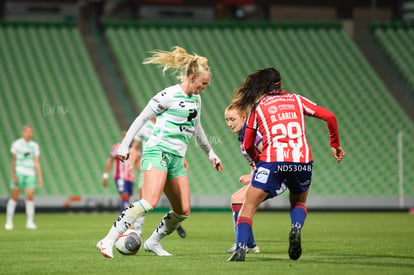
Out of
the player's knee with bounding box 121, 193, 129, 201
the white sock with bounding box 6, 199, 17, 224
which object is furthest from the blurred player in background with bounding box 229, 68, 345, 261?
the white sock with bounding box 6, 199, 17, 224

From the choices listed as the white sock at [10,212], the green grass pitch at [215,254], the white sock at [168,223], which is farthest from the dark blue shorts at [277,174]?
the white sock at [10,212]

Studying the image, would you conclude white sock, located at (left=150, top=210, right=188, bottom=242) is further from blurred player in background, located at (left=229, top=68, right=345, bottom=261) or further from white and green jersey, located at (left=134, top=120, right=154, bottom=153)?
white and green jersey, located at (left=134, top=120, right=154, bottom=153)

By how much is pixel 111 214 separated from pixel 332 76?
10226 millimetres

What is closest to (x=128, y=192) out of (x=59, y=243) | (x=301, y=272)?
(x=59, y=243)

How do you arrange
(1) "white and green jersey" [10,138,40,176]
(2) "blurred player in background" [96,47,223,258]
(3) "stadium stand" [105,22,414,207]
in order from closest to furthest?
(2) "blurred player in background" [96,47,223,258] < (1) "white and green jersey" [10,138,40,176] < (3) "stadium stand" [105,22,414,207]

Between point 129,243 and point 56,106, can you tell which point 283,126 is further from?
point 56,106

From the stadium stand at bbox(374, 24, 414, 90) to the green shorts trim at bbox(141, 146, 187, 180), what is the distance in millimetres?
21123

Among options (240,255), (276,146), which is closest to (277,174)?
(276,146)

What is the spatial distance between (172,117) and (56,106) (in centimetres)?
1803

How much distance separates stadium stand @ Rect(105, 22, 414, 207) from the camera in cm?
2541

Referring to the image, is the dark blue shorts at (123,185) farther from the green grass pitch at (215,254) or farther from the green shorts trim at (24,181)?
the green grass pitch at (215,254)

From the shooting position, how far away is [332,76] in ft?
93.1

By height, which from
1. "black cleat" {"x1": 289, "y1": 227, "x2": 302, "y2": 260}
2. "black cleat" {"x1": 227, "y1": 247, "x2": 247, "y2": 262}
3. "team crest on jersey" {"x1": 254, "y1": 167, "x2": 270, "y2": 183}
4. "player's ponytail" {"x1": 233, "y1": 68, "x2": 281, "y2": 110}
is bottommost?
"black cleat" {"x1": 227, "y1": 247, "x2": 247, "y2": 262}

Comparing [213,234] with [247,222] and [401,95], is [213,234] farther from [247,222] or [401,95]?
[401,95]
